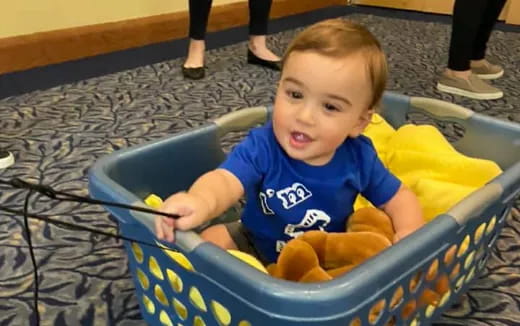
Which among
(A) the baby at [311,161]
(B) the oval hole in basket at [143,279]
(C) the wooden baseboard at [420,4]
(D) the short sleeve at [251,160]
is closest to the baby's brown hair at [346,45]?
(A) the baby at [311,161]

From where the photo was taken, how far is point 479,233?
2.53ft

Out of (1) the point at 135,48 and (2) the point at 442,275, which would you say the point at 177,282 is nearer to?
(2) the point at 442,275

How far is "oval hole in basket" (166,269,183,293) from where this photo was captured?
0.65m

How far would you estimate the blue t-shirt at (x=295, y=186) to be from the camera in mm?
789

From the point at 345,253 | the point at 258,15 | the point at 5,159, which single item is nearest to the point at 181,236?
the point at 345,253

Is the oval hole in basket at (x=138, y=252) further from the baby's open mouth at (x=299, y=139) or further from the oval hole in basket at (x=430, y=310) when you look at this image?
the oval hole in basket at (x=430, y=310)

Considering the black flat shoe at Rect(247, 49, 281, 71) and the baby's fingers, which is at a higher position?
the baby's fingers

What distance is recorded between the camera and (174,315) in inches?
27.4

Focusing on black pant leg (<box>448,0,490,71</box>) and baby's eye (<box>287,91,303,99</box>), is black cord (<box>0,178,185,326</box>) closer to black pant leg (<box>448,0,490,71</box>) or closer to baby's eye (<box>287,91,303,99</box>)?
baby's eye (<box>287,91,303,99</box>)

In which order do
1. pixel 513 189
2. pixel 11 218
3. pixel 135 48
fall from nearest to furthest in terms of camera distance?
pixel 513 189 < pixel 11 218 < pixel 135 48

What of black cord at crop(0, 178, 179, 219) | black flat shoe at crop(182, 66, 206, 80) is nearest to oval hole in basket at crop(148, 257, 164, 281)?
black cord at crop(0, 178, 179, 219)

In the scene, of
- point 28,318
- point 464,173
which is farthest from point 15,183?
point 464,173

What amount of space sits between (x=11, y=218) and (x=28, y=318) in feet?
0.89

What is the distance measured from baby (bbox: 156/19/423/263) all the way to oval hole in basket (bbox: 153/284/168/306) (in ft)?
0.36
